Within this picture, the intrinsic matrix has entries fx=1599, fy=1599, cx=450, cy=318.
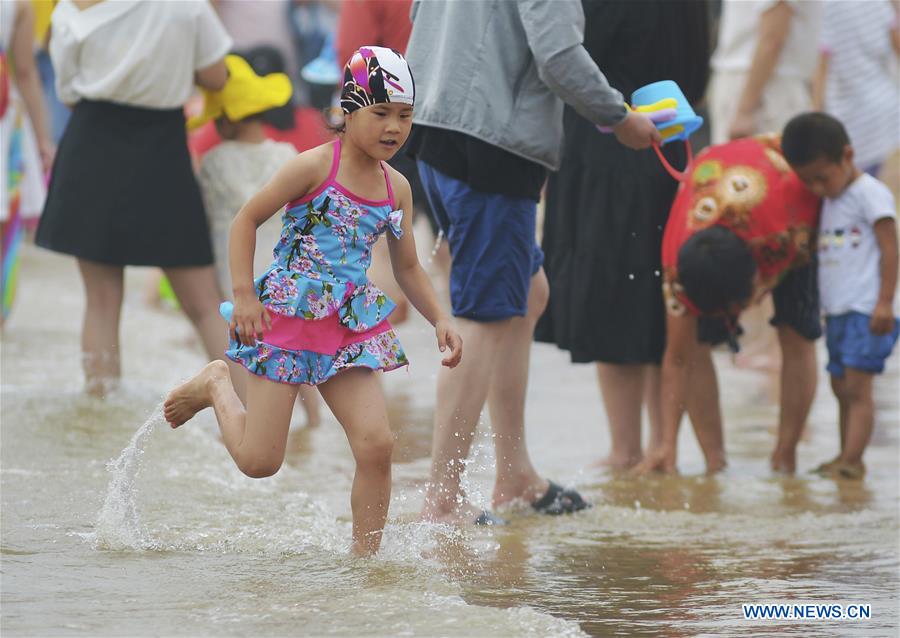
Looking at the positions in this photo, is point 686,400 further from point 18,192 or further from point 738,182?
point 18,192

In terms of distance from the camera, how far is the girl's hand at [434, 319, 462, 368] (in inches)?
160

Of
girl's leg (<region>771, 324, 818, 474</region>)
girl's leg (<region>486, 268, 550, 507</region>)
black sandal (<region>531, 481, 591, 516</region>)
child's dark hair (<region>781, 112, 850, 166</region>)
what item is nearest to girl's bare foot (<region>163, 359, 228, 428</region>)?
girl's leg (<region>486, 268, 550, 507</region>)

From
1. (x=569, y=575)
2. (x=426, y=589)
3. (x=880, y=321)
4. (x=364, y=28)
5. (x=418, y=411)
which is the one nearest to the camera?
(x=426, y=589)

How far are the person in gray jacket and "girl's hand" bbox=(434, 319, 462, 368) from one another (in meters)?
0.59

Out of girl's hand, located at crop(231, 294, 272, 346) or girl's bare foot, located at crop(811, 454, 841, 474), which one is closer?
girl's hand, located at crop(231, 294, 272, 346)

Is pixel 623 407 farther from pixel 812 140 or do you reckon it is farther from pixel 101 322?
pixel 101 322

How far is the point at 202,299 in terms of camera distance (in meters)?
6.12

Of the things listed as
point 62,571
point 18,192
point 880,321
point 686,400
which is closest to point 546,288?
point 686,400

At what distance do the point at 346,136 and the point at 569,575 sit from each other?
4.29 feet

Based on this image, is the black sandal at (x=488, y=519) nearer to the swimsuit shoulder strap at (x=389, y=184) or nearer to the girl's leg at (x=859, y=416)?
the swimsuit shoulder strap at (x=389, y=184)

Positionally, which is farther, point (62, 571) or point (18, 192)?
point (18, 192)

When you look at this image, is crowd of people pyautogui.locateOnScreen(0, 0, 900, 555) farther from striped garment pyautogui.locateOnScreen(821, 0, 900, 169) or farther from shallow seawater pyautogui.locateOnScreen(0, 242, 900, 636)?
shallow seawater pyautogui.locateOnScreen(0, 242, 900, 636)

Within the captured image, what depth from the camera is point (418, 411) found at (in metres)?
7.19

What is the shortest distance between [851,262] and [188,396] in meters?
2.63
